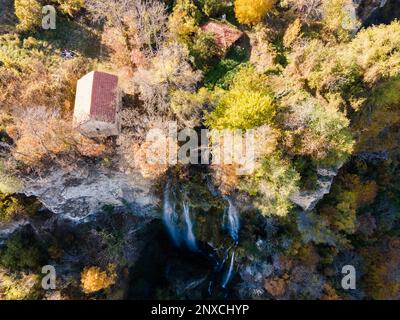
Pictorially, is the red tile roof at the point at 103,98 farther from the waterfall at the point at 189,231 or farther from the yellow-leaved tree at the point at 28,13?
the waterfall at the point at 189,231

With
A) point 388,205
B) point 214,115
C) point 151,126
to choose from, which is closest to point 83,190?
point 151,126

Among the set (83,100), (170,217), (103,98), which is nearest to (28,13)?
(83,100)

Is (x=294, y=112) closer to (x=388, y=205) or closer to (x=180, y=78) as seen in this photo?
(x=180, y=78)

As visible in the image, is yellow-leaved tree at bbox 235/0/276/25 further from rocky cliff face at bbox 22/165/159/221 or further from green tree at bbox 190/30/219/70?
rocky cliff face at bbox 22/165/159/221

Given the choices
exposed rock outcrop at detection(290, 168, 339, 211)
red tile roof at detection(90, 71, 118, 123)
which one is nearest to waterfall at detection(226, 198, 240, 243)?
exposed rock outcrop at detection(290, 168, 339, 211)
